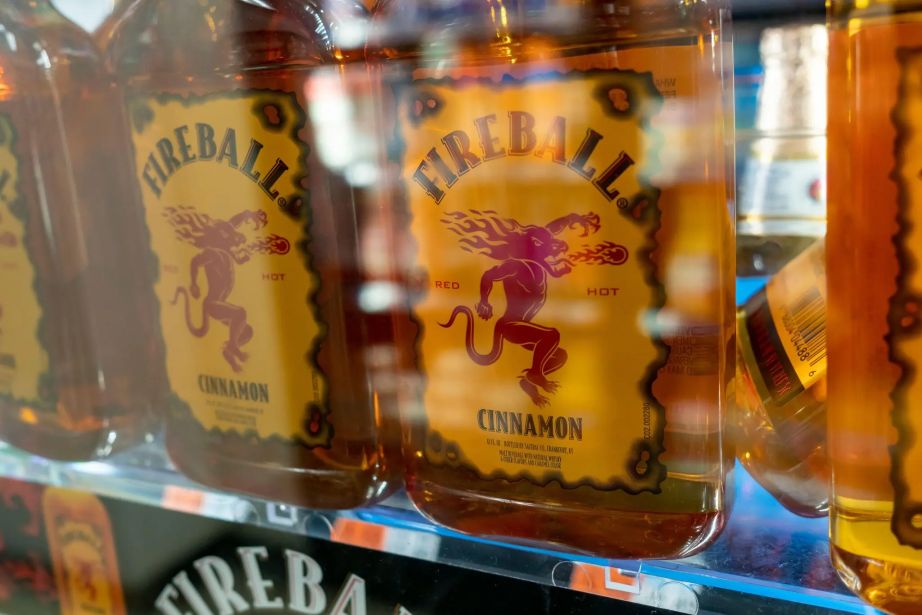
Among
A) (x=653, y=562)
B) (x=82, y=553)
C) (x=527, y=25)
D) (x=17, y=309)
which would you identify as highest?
(x=527, y=25)

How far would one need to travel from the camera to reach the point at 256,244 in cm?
64

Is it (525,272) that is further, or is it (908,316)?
(525,272)

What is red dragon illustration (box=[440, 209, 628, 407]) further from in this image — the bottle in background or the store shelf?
the bottle in background

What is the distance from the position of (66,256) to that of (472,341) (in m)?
0.40

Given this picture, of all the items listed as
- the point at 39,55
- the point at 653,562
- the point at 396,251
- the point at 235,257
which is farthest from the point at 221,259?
the point at 653,562

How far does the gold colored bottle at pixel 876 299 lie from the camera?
0.44 m

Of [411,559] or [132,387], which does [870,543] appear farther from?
[132,387]

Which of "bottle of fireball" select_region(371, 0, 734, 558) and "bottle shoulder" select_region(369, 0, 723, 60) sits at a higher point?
"bottle shoulder" select_region(369, 0, 723, 60)

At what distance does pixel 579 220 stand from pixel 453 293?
0.10 meters

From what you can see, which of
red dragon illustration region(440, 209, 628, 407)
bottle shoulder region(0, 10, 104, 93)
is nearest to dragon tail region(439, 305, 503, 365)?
red dragon illustration region(440, 209, 628, 407)

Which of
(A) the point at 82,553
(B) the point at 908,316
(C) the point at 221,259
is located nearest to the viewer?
(B) the point at 908,316

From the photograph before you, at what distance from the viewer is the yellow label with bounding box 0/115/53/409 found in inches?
29.6

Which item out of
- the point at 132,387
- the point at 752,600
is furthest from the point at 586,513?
the point at 132,387

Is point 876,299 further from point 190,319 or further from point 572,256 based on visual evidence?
point 190,319
